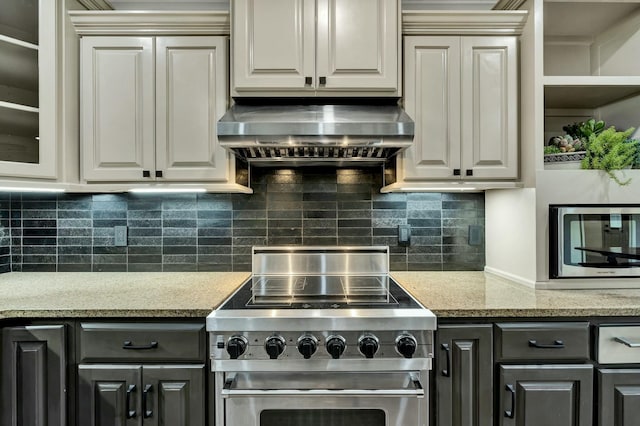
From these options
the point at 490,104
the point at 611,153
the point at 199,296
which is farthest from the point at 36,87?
the point at 611,153

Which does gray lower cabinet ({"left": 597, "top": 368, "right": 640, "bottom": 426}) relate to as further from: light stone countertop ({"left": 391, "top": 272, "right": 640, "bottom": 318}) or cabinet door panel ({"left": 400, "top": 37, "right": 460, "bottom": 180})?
cabinet door panel ({"left": 400, "top": 37, "right": 460, "bottom": 180})

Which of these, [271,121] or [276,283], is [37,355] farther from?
[271,121]

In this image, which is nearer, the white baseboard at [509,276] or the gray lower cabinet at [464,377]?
the gray lower cabinet at [464,377]

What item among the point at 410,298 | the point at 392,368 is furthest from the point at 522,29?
the point at 392,368

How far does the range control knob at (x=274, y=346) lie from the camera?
131 cm

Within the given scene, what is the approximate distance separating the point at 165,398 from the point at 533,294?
5.04 feet

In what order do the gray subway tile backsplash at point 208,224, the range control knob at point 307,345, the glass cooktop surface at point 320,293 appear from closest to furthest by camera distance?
1. the range control knob at point 307,345
2. the glass cooktop surface at point 320,293
3. the gray subway tile backsplash at point 208,224

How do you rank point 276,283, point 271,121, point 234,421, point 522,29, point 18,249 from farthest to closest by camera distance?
point 18,249 < point 276,283 < point 522,29 < point 271,121 < point 234,421

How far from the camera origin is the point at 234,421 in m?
1.35

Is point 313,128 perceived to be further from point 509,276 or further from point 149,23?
point 509,276

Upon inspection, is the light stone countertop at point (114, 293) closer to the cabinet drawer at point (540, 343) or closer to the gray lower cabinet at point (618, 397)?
the cabinet drawer at point (540, 343)

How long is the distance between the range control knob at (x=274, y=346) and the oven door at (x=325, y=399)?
0.10 m

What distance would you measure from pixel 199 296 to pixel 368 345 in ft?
2.41

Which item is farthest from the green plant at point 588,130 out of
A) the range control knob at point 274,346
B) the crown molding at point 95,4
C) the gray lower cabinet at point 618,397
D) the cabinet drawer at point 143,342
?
the crown molding at point 95,4
